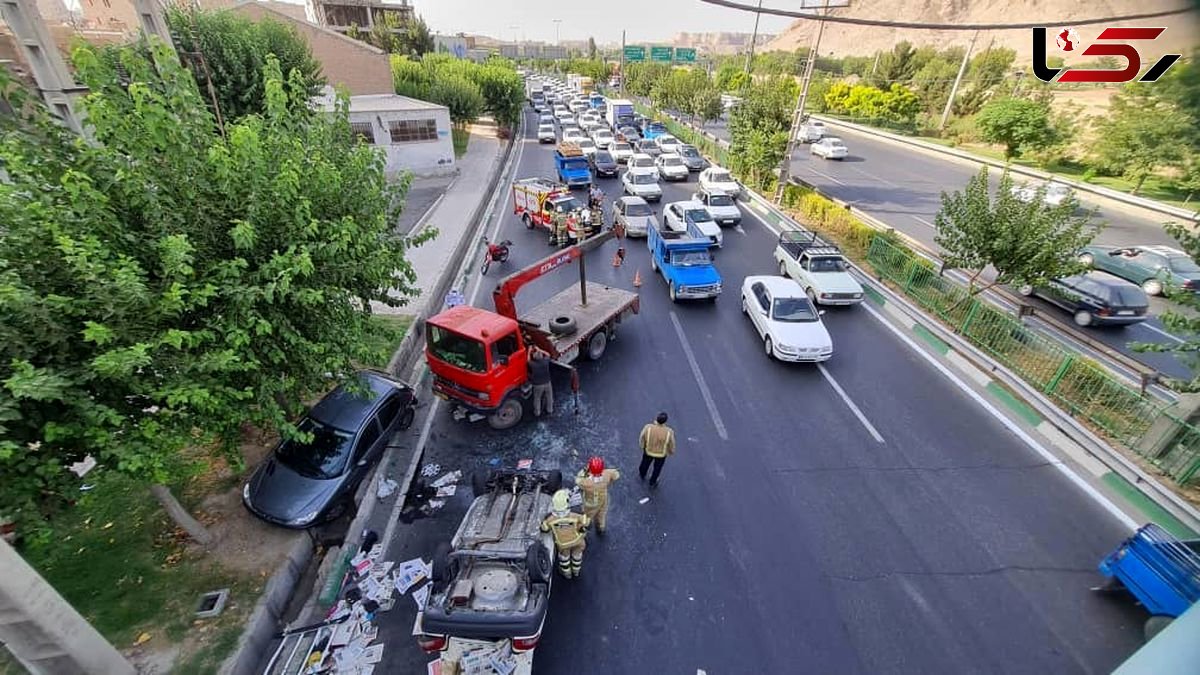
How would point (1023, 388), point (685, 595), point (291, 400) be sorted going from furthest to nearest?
point (1023, 388)
point (291, 400)
point (685, 595)

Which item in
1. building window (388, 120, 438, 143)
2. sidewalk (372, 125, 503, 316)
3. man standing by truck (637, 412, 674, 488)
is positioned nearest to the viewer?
man standing by truck (637, 412, 674, 488)

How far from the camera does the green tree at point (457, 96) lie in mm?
35656

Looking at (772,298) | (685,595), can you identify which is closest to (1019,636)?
(685,595)

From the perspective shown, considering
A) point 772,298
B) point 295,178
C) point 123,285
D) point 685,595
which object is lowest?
point 685,595

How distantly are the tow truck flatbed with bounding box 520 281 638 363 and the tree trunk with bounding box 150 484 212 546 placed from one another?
663 centimetres

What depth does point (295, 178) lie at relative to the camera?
5957 millimetres

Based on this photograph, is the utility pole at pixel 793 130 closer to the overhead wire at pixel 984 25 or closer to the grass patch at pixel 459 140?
the overhead wire at pixel 984 25

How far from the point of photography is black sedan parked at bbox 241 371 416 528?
737 cm

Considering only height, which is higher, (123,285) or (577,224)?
(123,285)

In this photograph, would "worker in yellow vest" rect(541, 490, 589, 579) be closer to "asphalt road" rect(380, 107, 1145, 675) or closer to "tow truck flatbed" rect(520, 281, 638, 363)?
"asphalt road" rect(380, 107, 1145, 675)

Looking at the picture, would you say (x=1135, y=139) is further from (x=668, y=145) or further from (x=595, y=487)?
(x=595, y=487)

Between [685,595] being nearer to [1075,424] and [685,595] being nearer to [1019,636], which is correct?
[1019,636]

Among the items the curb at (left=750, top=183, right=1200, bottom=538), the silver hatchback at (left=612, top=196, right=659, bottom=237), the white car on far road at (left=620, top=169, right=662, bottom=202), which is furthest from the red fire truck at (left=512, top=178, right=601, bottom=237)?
the curb at (left=750, top=183, right=1200, bottom=538)

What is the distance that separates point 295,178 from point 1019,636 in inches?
447
